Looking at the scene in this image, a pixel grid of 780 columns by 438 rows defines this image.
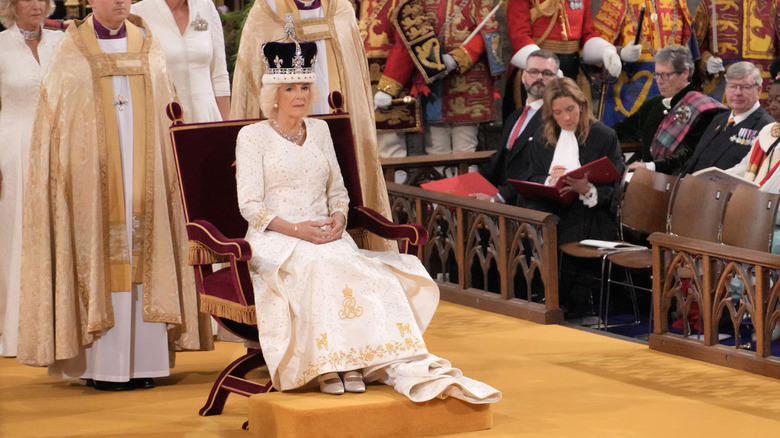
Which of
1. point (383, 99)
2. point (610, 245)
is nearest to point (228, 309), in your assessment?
point (610, 245)

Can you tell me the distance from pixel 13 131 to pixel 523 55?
13.5 ft

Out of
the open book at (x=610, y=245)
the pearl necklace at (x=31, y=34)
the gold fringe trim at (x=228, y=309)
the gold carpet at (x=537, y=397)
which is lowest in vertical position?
the gold carpet at (x=537, y=397)

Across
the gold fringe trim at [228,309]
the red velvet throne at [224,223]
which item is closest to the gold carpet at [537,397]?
the red velvet throne at [224,223]

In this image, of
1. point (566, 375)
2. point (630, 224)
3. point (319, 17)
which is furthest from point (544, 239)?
point (319, 17)

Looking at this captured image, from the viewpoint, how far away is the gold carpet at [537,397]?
5.49 metres

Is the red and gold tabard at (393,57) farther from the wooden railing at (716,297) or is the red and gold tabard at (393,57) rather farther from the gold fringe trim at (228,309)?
the gold fringe trim at (228,309)

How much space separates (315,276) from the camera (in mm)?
5398

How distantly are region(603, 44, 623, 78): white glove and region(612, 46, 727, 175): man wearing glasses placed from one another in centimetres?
86

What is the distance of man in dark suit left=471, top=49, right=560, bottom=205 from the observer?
8584 mm

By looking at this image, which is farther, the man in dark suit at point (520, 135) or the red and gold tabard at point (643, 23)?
the red and gold tabard at point (643, 23)

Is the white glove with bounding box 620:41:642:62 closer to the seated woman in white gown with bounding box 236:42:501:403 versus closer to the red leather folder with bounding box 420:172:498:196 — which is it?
the red leather folder with bounding box 420:172:498:196

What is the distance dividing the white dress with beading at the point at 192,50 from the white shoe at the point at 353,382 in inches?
77.2

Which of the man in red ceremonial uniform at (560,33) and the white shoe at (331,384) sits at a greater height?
the man in red ceremonial uniform at (560,33)

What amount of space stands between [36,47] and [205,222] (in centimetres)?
184
